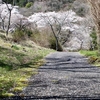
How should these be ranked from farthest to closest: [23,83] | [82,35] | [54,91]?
[82,35] → [23,83] → [54,91]

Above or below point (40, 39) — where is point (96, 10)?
above

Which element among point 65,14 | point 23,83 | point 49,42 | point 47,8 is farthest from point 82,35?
point 23,83

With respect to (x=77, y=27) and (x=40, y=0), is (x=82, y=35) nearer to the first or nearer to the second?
(x=77, y=27)

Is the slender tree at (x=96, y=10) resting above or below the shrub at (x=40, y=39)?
above

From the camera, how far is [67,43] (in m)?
73.5

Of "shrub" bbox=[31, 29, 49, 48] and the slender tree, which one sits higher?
the slender tree

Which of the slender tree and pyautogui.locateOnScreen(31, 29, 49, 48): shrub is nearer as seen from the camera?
the slender tree

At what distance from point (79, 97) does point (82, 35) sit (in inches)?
2667

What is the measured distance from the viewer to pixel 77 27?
7319 centimetres

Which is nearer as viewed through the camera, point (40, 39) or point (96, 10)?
point (96, 10)

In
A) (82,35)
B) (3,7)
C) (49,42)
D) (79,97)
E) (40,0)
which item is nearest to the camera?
(79,97)

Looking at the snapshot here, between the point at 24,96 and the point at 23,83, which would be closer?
the point at 24,96

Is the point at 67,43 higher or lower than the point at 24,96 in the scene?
lower

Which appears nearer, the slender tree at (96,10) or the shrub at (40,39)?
the slender tree at (96,10)
